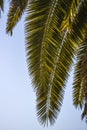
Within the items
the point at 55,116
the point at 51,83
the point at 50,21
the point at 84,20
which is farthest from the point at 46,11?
the point at 55,116

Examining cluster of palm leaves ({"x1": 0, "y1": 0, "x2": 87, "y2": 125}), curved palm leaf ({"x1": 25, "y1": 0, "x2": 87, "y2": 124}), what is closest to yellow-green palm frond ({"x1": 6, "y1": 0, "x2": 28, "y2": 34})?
cluster of palm leaves ({"x1": 0, "y1": 0, "x2": 87, "y2": 125})

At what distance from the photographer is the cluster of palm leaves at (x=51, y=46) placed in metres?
8.43

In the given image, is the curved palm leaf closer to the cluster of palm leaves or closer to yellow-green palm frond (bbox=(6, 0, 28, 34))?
the cluster of palm leaves

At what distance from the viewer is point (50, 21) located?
332 inches

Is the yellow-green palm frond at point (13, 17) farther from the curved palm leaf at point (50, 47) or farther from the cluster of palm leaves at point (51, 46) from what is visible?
the curved palm leaf at point (50, 47)

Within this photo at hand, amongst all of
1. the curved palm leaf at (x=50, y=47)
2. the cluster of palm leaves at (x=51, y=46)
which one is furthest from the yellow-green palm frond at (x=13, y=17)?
the curved palm leaf at (x=50, y=47)

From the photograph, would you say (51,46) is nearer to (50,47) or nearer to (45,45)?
(50,47)

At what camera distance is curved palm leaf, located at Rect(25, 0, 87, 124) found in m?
8.44

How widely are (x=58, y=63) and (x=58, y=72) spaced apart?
0.61 feet

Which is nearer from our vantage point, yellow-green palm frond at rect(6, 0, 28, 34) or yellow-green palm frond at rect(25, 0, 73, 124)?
yellow-green palm frond at rect(25, 0, 73, 124)

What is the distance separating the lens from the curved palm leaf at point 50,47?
8.44m

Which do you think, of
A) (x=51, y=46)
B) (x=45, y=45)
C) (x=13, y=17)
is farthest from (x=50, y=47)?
(x=13, y=17)

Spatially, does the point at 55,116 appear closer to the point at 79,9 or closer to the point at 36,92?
the point at 36,92

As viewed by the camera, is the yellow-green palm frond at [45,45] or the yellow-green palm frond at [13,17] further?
the yellow-green palm frond at [13,17]
